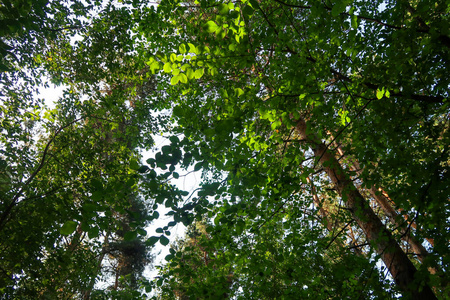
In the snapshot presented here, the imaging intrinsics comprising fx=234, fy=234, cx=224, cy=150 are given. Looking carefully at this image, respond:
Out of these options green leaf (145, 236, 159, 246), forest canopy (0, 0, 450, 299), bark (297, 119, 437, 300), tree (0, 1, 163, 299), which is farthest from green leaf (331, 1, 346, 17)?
tree (0, 1, 163, 299)

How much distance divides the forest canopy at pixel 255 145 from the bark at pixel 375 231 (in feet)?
0.09

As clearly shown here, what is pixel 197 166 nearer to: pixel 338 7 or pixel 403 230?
pixel 338 7

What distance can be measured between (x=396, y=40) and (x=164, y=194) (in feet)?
9.40

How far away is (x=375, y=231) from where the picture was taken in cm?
374

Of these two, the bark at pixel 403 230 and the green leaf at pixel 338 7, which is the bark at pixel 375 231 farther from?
the green leaf at pixel 338 7

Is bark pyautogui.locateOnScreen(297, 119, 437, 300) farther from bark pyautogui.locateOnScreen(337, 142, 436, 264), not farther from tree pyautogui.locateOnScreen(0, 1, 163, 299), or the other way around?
tree pyautogui.locateOnScreen(0, 1, 163, 299)

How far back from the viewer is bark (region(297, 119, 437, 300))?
2883 millimetres

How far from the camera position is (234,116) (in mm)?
1925

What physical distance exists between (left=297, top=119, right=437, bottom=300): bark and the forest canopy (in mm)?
27

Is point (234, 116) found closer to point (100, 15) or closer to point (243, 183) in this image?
point (243, 183)

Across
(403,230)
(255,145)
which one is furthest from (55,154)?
(403,230)

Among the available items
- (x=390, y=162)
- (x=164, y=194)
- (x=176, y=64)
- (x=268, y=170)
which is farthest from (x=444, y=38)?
(x=164, y=194)

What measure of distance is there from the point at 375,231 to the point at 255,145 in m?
2.58

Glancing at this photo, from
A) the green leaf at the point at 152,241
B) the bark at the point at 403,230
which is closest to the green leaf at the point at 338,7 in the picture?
the bark at the point at 403,230
